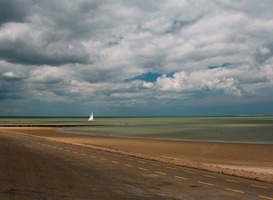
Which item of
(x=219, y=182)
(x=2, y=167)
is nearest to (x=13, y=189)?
(x=2, y=167)

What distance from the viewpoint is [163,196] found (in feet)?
45.9

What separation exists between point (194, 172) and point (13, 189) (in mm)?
12505

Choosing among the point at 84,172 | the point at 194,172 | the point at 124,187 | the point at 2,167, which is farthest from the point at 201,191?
the point at 2,167

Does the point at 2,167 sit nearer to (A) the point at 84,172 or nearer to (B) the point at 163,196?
(A) the point at 84,172

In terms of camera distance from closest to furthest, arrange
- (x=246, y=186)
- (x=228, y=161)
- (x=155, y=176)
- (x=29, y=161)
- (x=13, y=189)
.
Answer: (x=13, y=189)
(x=246, y=186)
(x=155, y=176)
(x=29, y=161)
(x=228, y=161)

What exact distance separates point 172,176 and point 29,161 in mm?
11578

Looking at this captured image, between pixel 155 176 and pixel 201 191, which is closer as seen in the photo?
pixel 201 191

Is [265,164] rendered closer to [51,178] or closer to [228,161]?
[228,161]

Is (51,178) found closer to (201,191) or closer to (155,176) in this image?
(155,176)

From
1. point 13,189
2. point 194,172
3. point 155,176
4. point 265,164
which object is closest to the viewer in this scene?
point 13,189

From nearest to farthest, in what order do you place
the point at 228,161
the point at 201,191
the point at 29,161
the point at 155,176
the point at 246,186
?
1. the point at 201,191
2. the point at 246,186
3. the point at 155,176
4. the point at 29,161
5. the point at 228,161

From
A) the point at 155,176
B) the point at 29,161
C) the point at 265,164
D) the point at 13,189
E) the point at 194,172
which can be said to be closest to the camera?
the point at 13,189

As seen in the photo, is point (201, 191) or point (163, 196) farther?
point (201, 191)

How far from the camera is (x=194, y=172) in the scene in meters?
21.5
